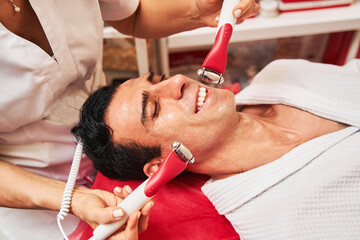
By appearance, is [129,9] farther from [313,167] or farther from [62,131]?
[313,167]

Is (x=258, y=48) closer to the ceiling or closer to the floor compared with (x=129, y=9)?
closer to the floor

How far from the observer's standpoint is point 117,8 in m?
1.18

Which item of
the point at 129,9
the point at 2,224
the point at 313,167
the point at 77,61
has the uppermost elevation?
the point at 129,9

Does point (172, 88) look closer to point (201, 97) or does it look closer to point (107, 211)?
point (201, 97)

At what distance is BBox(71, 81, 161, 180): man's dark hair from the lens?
110 cm

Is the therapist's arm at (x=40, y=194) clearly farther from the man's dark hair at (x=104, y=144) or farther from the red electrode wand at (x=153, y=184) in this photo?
the man's dark hair at (x=104, y=144)

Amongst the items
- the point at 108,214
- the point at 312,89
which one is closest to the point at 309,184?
the point at 312,89

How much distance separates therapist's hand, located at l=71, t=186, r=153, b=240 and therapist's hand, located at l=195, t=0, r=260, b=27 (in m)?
0.72

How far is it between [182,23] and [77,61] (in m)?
0.51

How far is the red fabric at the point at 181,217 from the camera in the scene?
3.65ft

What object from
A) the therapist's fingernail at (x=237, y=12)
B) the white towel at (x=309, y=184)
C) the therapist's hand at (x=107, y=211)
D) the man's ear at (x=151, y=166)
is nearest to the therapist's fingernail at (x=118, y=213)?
the therapist's hand at (x=107, y=211)

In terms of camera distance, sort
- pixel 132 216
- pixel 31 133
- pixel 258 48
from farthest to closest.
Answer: pixel 258 48 < pixel 31 133 < pixel 132 216

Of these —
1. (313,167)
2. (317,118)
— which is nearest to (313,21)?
(317,118)

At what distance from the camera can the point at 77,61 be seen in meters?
1.06
